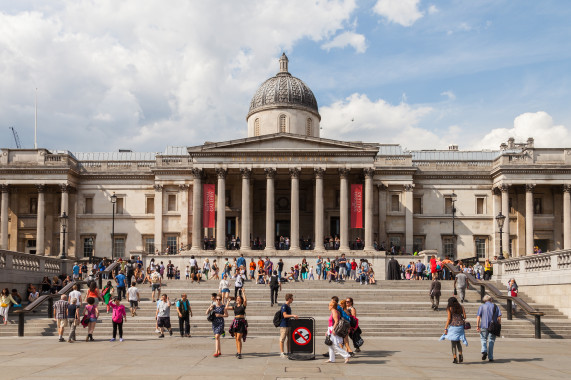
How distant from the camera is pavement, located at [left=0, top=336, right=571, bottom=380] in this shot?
14195 millimetres

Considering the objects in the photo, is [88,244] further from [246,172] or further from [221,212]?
[246,172]

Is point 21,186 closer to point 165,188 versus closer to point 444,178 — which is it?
point 165,188

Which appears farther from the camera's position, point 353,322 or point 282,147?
point 282,147

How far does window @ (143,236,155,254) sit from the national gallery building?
92 millimetres

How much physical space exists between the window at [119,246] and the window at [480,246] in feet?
103

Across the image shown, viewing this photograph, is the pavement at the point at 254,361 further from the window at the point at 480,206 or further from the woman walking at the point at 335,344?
the window at the point at 480,206

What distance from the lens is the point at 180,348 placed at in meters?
19.4

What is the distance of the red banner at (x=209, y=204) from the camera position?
4825 cm

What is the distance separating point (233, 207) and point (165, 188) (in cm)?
646

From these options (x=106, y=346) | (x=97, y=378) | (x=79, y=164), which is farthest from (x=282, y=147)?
(x=97, y=378)

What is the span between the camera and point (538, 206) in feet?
179

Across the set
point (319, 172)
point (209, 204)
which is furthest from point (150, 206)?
point (319, 172)

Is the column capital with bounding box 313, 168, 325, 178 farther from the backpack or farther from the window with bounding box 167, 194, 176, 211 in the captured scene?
the backpack

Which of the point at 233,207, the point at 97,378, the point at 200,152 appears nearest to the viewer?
the point at 97,378
